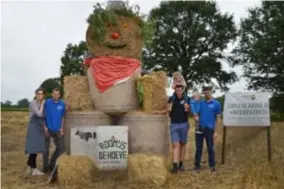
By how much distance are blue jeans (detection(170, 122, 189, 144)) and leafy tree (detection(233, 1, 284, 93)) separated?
61.5 ft

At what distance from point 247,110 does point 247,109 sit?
0.02 metres

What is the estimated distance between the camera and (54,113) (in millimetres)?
8477

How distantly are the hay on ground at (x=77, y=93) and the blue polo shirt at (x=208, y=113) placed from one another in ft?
6.05

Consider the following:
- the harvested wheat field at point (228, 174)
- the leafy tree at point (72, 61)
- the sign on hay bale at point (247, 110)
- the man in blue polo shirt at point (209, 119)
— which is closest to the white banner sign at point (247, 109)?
the sign on hay bale at point (247, 110)

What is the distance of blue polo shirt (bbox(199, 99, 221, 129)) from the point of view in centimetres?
838

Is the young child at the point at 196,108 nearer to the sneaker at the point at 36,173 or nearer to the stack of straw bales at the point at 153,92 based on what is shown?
the stack of straw bales at the point at 153,92

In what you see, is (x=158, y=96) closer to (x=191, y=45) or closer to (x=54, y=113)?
(x=54, y=113)

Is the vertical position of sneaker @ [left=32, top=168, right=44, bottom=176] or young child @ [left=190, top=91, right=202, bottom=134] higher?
young child @ [left=190, top=91, right=202, bottom=134]

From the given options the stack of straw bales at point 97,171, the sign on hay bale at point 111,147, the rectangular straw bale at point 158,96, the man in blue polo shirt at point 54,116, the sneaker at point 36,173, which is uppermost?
the rectangular straw bale at point 158,96

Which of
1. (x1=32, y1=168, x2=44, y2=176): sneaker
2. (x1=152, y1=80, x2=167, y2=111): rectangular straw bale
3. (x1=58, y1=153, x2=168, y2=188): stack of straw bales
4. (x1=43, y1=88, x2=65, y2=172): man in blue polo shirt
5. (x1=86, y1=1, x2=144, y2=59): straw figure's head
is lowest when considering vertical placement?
(x1=32, y1=168, x2=44, y2=176): sneaker

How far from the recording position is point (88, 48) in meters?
8.88

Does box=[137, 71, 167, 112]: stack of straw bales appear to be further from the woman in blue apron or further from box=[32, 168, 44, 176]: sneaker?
box=[32, 168, 44, 176]: sneaker

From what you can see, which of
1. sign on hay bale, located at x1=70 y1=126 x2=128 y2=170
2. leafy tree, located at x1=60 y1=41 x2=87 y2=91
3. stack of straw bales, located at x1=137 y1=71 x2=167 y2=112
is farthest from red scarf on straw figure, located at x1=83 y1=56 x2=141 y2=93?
leafy tree, located at x1=60 y1=41 x2=87 y2=91

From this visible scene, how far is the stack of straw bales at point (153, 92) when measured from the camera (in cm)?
834
